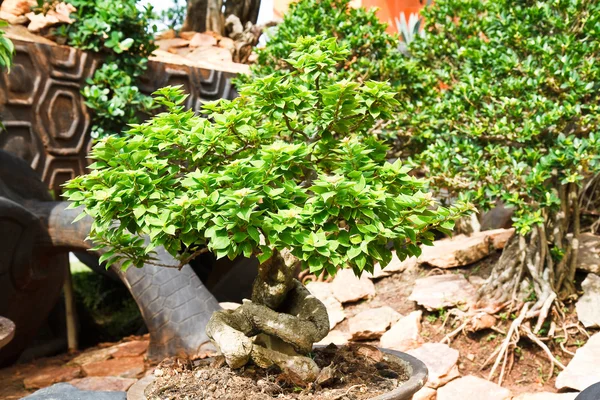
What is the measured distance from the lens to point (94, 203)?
1959mm

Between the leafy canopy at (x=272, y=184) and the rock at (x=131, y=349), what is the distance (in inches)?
123

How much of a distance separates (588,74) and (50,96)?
3.89 m

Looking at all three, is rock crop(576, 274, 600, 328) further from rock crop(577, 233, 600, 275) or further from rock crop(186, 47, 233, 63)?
rock crop(186, 47, 233, 63)

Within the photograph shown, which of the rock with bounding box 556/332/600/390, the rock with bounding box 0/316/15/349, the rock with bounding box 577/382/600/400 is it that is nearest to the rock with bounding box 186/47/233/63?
the rock with bounding box 556/332/600/390

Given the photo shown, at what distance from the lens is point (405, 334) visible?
4547 mm

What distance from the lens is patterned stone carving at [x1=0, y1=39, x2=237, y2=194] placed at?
5012 mm

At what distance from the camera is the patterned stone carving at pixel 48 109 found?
5.01 m

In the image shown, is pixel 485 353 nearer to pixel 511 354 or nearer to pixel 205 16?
pixel 511 354

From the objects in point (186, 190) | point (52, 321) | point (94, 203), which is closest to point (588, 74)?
point (186, 190)

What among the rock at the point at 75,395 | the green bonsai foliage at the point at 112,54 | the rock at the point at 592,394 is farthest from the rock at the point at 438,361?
the green bonsai foliage at the point at 112,54

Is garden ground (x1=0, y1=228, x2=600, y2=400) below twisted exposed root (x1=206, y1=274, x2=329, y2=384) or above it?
below

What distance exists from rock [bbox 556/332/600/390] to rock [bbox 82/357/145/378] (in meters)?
2.65

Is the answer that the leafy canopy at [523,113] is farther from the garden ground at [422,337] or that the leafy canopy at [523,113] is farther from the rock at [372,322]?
the rock at [372,322]

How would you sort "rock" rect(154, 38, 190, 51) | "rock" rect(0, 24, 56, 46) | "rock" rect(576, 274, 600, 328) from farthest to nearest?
"rock" rect(154, 38, 190, 51) < "rock" rect(0, 24, 56, 46) < "rock" rect(576, 274, 600, 328)
